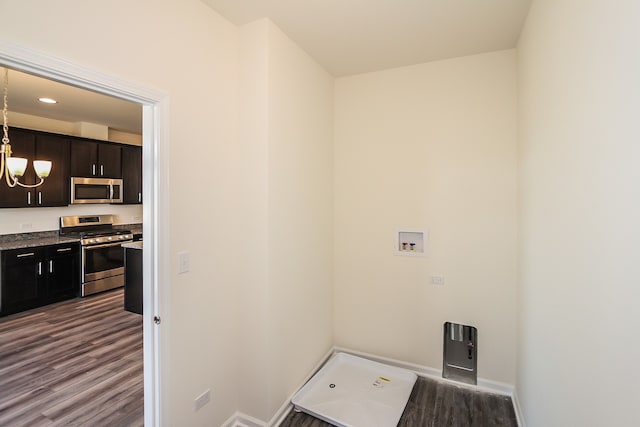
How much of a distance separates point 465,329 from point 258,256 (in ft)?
6.28

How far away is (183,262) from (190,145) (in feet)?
2.30

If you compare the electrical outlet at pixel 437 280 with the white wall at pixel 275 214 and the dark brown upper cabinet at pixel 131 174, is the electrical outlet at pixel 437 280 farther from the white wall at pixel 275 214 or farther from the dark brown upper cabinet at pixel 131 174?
the dark brown upper cabinet at pixel 131 174

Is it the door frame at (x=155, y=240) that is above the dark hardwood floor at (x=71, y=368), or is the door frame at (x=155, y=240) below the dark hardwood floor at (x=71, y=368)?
above

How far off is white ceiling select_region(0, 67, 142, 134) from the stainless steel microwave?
1.01 m

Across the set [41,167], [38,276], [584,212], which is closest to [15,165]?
[41,167]

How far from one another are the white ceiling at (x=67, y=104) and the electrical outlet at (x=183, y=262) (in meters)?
2.23

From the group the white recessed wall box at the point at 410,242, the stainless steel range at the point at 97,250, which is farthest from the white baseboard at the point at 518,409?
the stainless steel range at the point at 97,250

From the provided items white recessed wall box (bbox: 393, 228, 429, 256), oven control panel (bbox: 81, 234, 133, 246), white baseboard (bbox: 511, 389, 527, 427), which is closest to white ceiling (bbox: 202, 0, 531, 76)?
white recessed wall box (bbox: 393, 228, 429, 256)

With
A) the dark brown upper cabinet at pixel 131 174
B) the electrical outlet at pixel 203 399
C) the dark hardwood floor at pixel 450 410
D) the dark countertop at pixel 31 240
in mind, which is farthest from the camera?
the dark brown upper cabinet at pixel 131 174

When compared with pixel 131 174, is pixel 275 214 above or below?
below

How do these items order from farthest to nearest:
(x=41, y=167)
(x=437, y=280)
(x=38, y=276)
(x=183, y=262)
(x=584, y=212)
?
(x=38, y=276)
(x=41, y=167)
(x=437, y=280)
(x=183, y=262)
(x=584, y=212)

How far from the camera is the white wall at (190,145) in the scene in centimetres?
138

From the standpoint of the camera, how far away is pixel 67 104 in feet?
13.5

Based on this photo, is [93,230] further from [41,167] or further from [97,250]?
[41,167]
